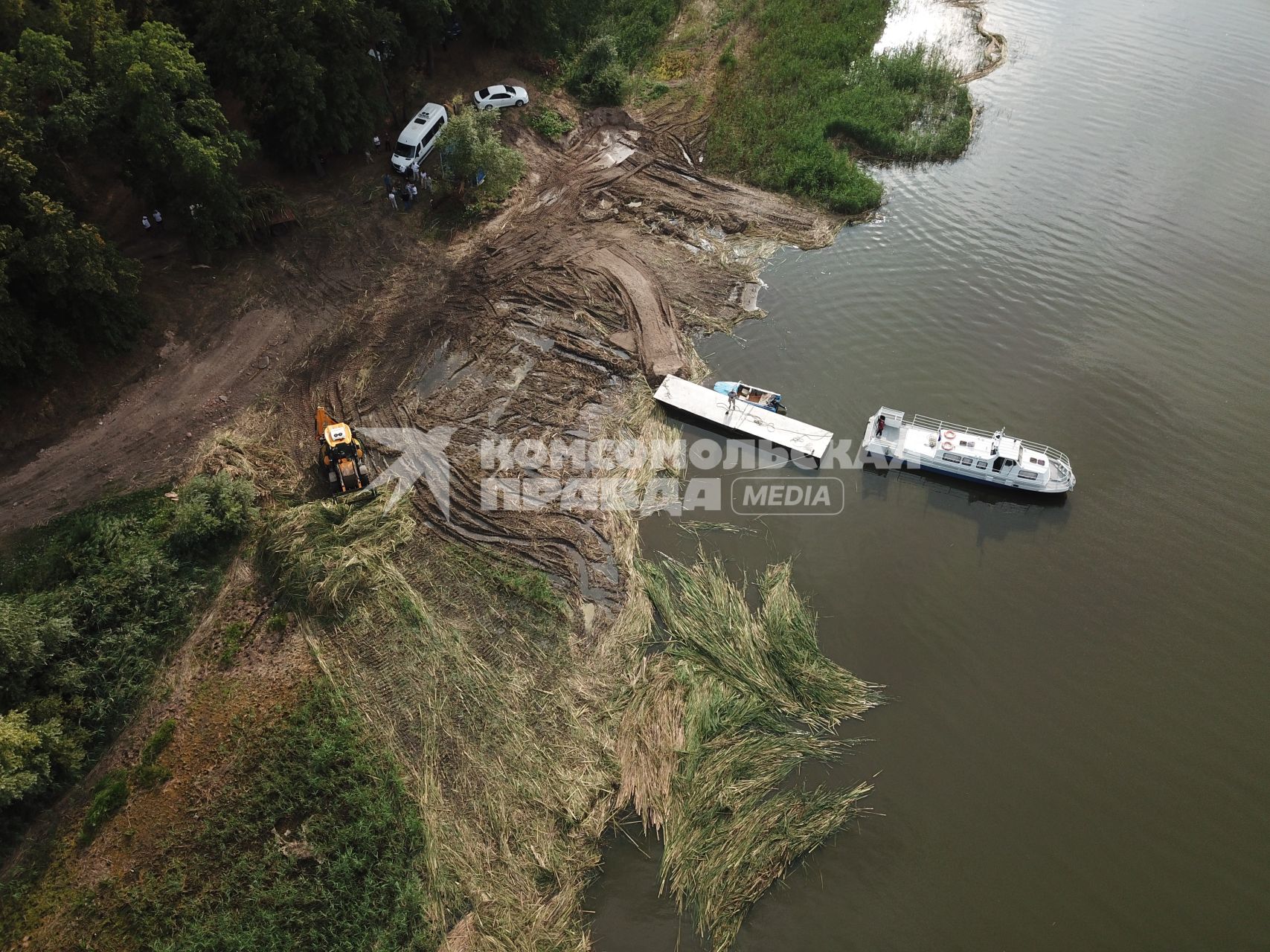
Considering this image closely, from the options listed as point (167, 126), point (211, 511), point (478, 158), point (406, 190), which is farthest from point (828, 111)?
point (211, 511)

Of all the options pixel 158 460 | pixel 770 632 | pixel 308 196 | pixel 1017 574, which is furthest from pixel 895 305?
pixel 158 460

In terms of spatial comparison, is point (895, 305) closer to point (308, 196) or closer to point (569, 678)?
point (569, 678)

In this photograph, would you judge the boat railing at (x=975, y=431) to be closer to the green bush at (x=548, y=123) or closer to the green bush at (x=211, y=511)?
the green bush at (x=211, y=511)

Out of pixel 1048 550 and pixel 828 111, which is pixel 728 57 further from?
pixel 1048 550

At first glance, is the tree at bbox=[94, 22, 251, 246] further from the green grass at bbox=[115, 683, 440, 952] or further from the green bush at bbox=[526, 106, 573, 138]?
the green grass at bbox=[115, 683, 440, 952]

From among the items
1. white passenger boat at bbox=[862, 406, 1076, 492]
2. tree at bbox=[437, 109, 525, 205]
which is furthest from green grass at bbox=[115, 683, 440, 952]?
tree at bbox=[437, 109, 525, 205]

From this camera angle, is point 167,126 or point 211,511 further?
point 167,126
